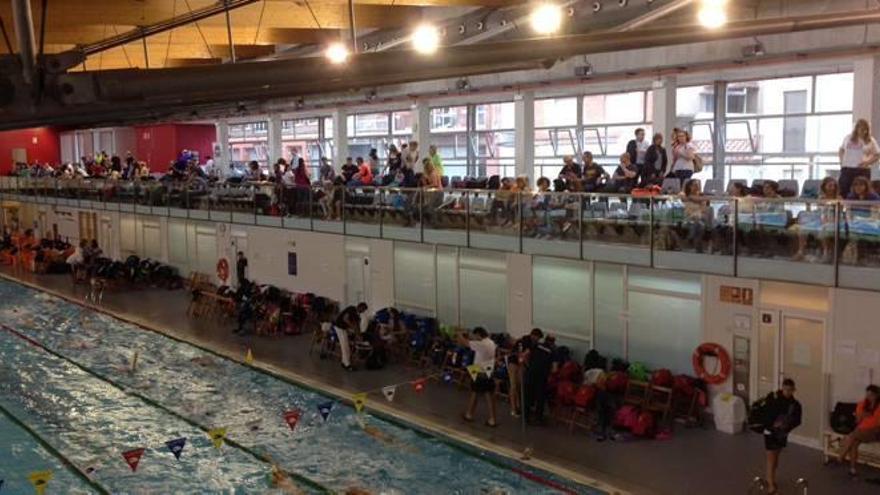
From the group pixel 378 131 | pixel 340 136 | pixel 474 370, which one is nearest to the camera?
pixel 474 370

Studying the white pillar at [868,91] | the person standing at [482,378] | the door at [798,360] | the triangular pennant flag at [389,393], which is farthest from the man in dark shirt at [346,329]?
the white pillar at [868,91]

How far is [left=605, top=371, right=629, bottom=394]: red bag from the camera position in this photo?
12.7 m

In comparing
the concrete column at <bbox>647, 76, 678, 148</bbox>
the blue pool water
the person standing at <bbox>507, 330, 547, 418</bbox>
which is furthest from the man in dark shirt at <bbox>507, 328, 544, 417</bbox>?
the concrete column at <bbox>647, 76, 678, 148</bbox>

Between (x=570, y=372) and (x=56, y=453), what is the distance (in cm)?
722

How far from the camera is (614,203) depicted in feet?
42.9

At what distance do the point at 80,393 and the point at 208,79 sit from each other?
7.32 metres

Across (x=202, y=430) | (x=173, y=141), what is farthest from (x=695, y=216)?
(x=173, y=141)

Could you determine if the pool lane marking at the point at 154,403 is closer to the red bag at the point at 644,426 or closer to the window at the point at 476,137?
the red bag at the point at 644,426

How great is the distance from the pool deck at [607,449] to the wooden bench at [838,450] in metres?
0.14

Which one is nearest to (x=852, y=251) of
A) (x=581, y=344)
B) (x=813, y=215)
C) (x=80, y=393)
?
(x=813, y=215)

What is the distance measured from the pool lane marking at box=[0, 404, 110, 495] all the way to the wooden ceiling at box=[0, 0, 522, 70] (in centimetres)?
775

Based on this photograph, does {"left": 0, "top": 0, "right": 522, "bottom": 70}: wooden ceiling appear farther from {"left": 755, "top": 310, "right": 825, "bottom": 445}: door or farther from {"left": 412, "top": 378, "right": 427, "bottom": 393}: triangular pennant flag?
{"left": 755, "top": 310, "right": 825, "bottom": 445}: door

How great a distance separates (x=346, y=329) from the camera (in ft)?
52.6

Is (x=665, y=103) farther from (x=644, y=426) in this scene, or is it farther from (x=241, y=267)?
Result: (x=241, y=267)
